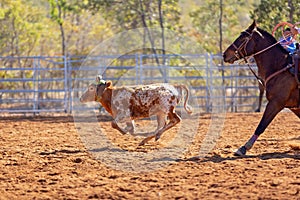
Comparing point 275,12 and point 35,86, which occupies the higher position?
point 275,12

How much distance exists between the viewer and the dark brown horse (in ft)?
26.1

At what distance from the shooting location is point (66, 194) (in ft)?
18.7

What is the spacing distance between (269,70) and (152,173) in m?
2.68

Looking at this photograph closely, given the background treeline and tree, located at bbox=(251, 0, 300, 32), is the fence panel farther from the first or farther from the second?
tree, located at bbox=(251, 0, 300, 32)

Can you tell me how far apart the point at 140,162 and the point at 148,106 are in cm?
186

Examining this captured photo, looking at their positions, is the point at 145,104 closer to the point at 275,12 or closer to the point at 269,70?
Answer: the point at 269,70

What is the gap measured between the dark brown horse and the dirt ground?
562 millimetres

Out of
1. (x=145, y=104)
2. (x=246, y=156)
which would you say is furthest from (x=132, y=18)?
(x=246, y=156)

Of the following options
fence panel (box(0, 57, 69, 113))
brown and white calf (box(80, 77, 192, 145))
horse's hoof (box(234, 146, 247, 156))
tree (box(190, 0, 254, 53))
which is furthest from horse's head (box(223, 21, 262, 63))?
tree (box(190, 0, 254, 53))

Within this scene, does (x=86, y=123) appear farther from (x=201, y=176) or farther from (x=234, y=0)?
(x=234, y=0)

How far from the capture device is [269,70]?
26.8ft

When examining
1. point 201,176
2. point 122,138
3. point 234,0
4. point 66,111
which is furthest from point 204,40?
point 201,176

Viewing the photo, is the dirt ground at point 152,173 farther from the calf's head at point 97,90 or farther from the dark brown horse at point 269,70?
the calf's head at point 97,90

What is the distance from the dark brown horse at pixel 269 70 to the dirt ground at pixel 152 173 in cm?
56
